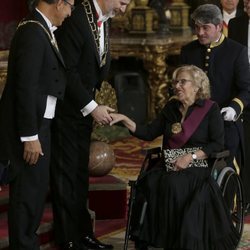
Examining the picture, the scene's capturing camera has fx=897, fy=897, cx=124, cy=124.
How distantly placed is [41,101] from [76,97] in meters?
0.60

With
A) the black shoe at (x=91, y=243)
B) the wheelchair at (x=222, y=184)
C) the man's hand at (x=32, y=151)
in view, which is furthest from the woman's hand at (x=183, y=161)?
the man's hand at (x=32, y=151)

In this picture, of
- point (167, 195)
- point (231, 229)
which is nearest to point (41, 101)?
point (167, 195)

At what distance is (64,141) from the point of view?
5.41m

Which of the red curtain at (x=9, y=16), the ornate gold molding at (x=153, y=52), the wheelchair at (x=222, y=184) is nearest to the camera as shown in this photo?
the wheelchair at (x=222, y=184)

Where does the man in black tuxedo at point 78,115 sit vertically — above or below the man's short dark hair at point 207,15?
below

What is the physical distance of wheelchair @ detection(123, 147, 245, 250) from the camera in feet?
17.4

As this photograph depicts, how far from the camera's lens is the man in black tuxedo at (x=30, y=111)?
14.9 ft

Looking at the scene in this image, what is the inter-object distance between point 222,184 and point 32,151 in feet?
4.53

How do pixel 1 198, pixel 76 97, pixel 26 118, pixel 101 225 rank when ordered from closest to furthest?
pixel 26 118 → pixel 76 97 → pixel 1 198 → pixel 101 225

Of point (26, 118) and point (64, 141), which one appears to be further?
point (64, 141)

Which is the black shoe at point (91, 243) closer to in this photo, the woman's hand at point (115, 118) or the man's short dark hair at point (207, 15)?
the woman's hand at point (115, 118)

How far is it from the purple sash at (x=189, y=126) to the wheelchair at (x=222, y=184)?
0.12 meters

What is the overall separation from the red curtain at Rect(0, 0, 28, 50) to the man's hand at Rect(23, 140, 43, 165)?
2916mm

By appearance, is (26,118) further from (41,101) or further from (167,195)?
(167,195)
